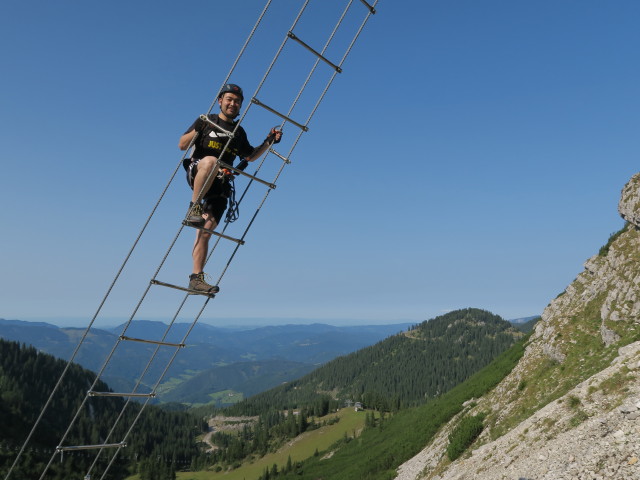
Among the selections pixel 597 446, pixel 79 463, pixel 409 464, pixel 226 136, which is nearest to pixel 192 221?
pixel 226 136

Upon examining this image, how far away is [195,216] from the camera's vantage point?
1080 centimetres

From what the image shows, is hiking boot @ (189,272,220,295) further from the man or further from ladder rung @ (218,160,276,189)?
ladder rung @ (218,160,276,189)

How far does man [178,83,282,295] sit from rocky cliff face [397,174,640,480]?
1448 cm

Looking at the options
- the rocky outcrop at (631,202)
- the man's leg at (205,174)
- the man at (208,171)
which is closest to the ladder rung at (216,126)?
the man at (208,171)

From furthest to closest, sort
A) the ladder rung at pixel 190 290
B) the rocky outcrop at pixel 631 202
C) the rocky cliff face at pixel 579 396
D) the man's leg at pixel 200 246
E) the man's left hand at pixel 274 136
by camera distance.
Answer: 1. the rocky outcrop at pixel 631 202
2. the rocky cliff face at pixel 579 396
3. the man's left hand at pixel 274 136
4. the man's leg at pixel 200 246
5. the ladder rung at pixel 190 290

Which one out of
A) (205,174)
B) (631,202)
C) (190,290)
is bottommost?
(190,290)

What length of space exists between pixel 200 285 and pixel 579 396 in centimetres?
2246

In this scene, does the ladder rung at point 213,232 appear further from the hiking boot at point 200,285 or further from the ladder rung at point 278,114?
the ladder rung at point 278,114

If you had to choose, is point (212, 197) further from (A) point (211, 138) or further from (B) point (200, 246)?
(A) point (211, 138)

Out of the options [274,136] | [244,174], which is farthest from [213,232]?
[274,136]

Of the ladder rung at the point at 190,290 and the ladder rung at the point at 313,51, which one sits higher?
the ladder rung at the point at 313,51

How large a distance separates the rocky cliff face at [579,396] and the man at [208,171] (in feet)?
47.5

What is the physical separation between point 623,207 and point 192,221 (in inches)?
2152

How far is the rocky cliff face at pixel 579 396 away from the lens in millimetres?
16153
